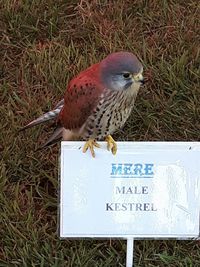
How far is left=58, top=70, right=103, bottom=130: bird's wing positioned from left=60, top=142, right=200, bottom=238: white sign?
15 centimetres

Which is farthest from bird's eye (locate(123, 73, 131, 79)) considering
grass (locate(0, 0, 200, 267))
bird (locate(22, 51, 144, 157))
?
grass (locate(0, 0, 200, 267))

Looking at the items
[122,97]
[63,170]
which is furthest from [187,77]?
[63,170]

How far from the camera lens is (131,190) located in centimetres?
243

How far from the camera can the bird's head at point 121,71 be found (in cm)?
242

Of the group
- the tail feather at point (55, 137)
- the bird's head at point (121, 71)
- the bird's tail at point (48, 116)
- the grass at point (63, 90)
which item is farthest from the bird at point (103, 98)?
the grass at point (63, 90)

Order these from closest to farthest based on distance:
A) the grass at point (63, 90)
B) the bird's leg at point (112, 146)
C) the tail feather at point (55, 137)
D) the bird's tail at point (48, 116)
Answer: the bird's leg at point (112, 146), the grass at point (63, 90), the tail feather at point (55, 137), the bird's tail at point (48, 116)

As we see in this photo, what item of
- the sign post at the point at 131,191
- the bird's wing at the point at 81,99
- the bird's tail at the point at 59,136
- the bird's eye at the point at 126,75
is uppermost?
the bird's eye at the point at 126,75

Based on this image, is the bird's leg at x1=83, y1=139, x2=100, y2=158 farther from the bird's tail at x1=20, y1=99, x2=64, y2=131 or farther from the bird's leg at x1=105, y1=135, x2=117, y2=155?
the bird's tail at x1=20, y1=99, x2=64, y2=131

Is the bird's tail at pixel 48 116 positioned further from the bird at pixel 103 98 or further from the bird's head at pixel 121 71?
the bird's head at pixel 121 71

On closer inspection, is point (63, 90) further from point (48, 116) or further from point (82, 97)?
point (82, 97)

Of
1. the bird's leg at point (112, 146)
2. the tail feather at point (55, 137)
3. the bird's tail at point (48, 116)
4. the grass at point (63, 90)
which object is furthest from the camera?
the bird's tail at point (48, 116)

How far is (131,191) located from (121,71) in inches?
15.7

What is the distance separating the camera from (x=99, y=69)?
251 cm

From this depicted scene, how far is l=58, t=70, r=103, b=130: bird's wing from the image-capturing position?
2.51 meters
